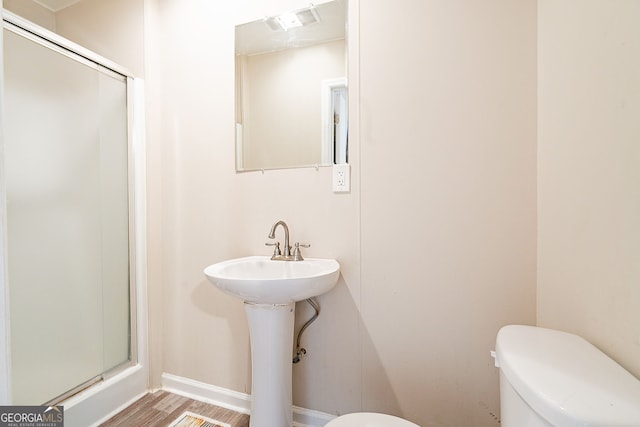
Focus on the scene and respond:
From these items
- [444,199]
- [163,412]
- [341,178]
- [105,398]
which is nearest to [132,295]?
[105,398]

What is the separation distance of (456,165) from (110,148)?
1.69 m

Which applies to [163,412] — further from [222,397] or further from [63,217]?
[63,217]

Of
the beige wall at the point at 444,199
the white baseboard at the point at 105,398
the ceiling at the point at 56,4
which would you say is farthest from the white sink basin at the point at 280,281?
the ceiling at the point at 56,4

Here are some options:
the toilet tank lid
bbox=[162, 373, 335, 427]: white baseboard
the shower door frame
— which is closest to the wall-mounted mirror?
the shower door frame

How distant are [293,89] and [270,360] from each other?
121cm

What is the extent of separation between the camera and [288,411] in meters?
1.10

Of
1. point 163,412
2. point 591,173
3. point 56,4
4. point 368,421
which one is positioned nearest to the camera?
point 591,173

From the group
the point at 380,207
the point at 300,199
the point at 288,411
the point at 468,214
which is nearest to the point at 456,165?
the point at 468,214

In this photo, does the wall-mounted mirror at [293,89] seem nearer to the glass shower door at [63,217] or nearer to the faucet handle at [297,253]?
the faucet handle at [297,253]

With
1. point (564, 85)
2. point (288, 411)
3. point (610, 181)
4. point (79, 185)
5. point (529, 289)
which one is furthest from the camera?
point (79, 185)

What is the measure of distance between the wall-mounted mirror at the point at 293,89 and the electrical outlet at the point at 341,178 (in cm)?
4

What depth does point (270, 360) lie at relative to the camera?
106 centimetres

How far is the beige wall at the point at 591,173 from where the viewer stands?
1.87 ft

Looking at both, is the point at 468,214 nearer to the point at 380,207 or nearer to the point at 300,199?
the point at 380,207
